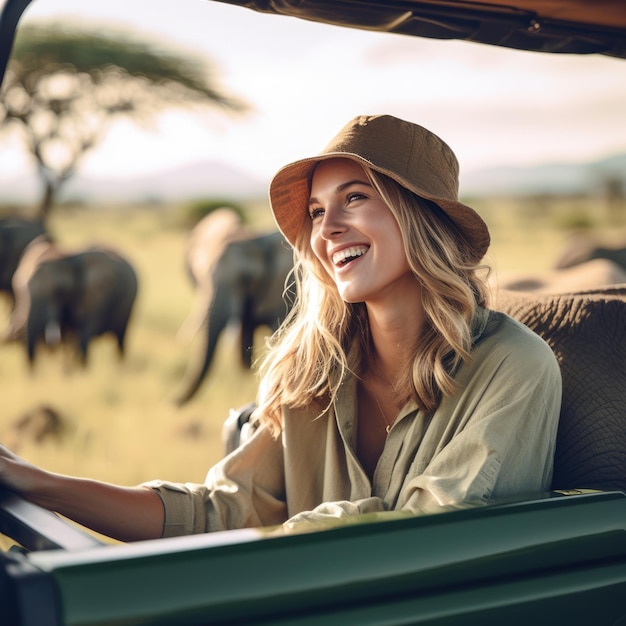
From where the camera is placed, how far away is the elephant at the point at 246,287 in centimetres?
664

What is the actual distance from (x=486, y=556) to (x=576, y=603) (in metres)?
0.14

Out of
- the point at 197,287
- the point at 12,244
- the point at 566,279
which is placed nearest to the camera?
the point at 566,279

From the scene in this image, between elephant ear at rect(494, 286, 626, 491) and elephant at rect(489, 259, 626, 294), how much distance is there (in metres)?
1.72

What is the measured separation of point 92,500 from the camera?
1494mm

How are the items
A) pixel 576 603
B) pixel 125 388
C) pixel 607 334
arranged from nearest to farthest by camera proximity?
pixel 576 603
pixel 607 334
pixel 125 388

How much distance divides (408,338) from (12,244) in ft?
29.7

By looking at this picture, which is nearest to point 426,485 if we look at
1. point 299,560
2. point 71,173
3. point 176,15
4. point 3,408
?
point 299,560

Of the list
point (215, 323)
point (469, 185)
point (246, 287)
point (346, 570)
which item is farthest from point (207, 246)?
point (469, 185)

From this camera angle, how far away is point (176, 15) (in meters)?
27.1

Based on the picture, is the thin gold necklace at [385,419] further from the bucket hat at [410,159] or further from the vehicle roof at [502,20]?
the vehicle roof at [502,20]

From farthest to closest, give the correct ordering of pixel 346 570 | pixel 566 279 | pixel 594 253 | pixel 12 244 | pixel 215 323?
1. pixel 12 244
2. pixel 215 323
3. pixel 594 253
4. pixel 566 279
5. pixel 346 570

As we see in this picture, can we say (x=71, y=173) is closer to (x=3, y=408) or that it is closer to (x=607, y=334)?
(x=3, y=408)

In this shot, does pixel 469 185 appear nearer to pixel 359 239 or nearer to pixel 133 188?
pixel 133 188

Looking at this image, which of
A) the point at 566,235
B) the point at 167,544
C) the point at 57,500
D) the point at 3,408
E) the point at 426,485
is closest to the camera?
the point at 167,544
